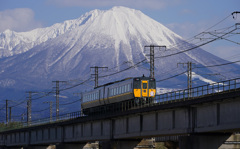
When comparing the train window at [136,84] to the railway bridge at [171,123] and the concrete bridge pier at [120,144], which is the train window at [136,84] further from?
the concrete bridge pier at [120,144]

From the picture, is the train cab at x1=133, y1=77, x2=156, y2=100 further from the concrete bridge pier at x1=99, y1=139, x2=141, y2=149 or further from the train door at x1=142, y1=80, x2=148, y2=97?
the concrete bridge pier at x1=99, y1=139, x2=141, y2=149

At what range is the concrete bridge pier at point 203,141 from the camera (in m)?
→ 48.4

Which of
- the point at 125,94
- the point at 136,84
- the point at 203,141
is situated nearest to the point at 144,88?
the point at 136,84

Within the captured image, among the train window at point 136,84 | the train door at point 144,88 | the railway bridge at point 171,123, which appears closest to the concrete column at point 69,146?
the railway bridge at point 171,123

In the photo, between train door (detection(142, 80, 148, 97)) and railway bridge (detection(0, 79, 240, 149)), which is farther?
train door (detection(142, 80, 148, 97))

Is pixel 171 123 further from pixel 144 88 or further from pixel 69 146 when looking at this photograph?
pixel 69 146

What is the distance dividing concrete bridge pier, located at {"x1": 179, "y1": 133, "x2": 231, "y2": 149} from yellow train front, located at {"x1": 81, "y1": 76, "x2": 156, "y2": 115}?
18341 millimetres

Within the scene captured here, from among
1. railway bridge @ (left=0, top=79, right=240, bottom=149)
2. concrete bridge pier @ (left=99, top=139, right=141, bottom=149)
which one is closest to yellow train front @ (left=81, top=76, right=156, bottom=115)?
railway bridge @ (left=0, top=79, right=240, bottom=149)

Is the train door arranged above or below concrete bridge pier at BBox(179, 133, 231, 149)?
above

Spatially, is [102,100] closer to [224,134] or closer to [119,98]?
[119,98]

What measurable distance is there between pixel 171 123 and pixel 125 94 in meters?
19.0

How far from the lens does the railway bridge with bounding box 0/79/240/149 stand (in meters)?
44.5

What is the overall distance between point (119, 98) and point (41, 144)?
95.6 feet

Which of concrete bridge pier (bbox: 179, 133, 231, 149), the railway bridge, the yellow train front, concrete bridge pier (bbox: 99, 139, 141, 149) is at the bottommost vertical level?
concrete bridge pier (bbox: 99, 139, 141, 149)
